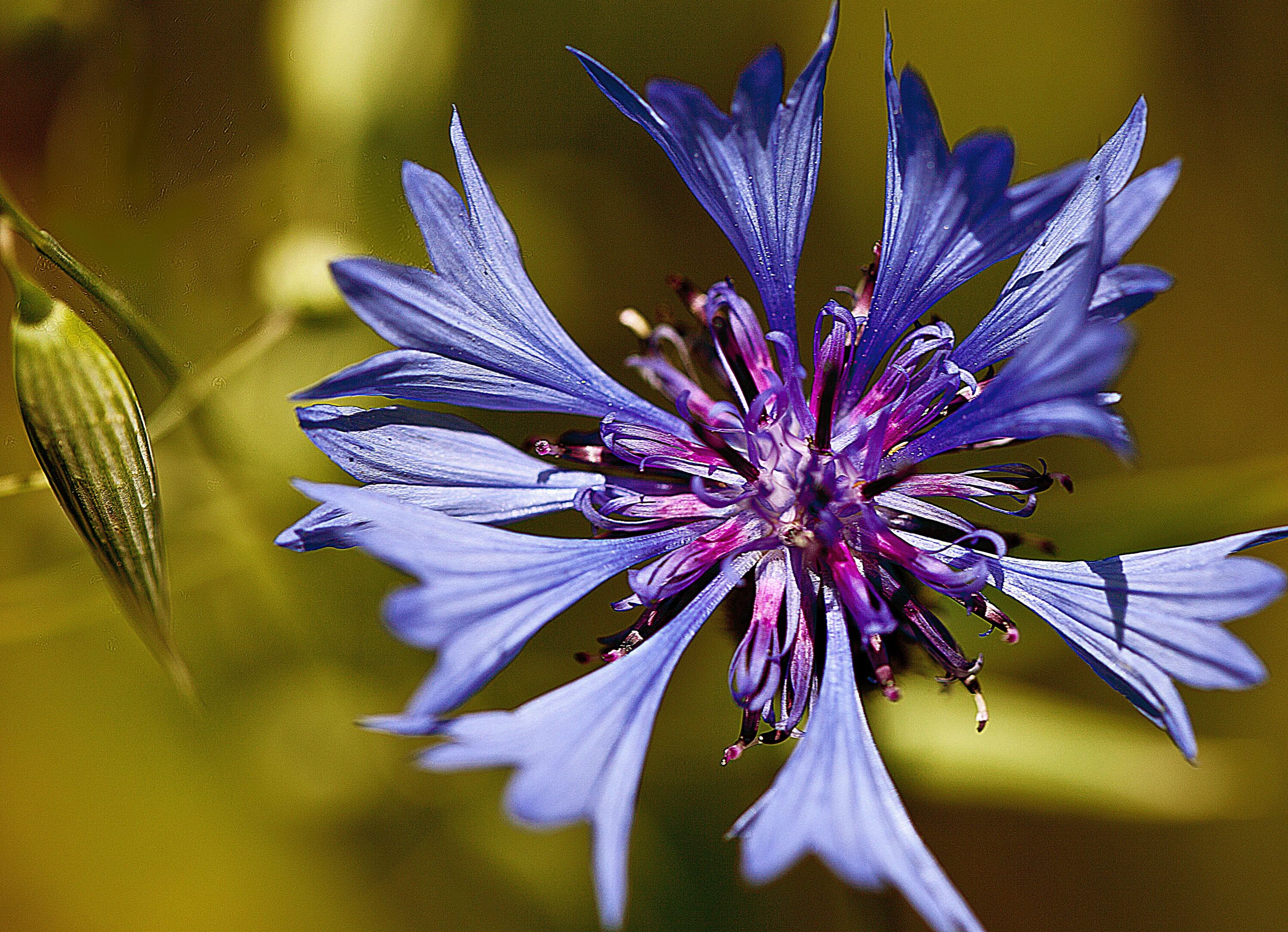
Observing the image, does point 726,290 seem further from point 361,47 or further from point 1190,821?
point 1190,821

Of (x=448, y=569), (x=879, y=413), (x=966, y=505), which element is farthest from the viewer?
(x=966, y=505)

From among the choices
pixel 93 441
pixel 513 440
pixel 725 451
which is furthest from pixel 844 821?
pixel 513 440

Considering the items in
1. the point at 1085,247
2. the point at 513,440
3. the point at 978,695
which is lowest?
the point at 978,695

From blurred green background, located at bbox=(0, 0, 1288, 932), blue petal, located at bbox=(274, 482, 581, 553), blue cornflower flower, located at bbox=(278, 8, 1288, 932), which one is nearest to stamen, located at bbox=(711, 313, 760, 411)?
blue cornflower flower, located at bbox=(278, 8, 1288, 932)

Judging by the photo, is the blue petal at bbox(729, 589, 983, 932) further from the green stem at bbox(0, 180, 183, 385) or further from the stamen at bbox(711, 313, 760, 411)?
the green stem at bbox(0, 180, 183, 385)

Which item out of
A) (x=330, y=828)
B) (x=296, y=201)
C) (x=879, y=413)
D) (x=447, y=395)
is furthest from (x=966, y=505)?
(x=330, y=828)

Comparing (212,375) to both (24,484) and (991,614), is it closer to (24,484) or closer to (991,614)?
(24,484)

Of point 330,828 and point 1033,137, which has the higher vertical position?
point 1033,137
